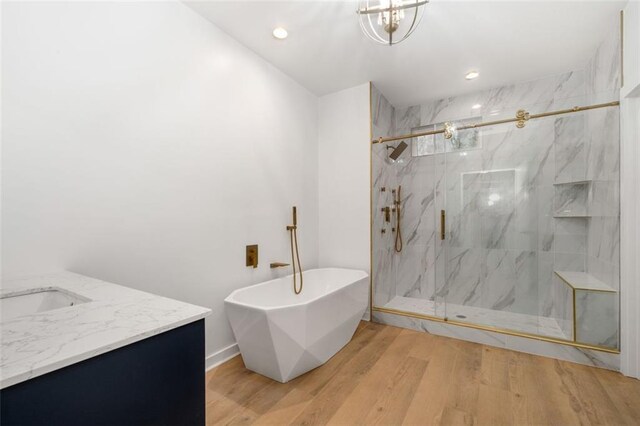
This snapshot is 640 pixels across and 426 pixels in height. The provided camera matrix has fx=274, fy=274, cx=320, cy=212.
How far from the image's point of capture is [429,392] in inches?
68.1

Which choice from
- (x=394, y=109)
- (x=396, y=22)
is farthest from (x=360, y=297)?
(x=394, y=109)

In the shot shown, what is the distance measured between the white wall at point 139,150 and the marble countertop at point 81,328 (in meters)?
0.48

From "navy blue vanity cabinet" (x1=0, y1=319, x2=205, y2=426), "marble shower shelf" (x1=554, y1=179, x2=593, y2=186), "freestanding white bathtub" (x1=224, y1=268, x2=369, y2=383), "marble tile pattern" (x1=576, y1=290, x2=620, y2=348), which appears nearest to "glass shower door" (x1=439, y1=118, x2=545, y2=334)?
"marble shower shelf" (x1=554, y1=179, x2=593, y2=186)

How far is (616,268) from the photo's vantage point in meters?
2.03

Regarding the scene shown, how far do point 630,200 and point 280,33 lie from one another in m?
2.80

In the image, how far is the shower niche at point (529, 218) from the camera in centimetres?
214

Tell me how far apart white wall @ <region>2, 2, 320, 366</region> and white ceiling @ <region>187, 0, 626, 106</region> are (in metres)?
0.30

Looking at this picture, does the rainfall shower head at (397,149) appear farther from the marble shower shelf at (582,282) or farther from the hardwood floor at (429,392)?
the hardwood floor at (429,392)

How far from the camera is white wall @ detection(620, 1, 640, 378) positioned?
1837mm

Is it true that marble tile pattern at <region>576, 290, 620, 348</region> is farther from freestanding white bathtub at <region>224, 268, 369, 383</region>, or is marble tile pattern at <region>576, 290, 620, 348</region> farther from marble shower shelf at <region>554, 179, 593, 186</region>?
freestanding white bathtub at <region>224, 268, 369, 383</region>

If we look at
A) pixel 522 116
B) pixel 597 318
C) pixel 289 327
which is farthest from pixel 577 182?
pixel 289 327

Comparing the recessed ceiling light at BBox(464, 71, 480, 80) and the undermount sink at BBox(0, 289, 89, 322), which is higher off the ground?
the recessed ceiling light at BBox(464, 71, 480, 80)

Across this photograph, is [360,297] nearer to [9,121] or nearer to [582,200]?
[582,200]

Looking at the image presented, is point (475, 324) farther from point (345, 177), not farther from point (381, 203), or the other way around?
point (345, 177)
